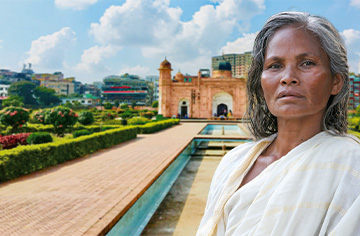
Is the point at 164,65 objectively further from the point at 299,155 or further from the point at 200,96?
the point at 299,155

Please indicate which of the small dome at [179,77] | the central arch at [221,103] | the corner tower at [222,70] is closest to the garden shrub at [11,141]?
the central arch at [221,103]

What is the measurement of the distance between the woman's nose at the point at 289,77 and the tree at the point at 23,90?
66.7 meters

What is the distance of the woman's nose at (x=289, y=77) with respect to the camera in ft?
3.01

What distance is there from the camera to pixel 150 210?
4.73m

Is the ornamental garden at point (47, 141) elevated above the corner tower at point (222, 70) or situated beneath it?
situated beneath

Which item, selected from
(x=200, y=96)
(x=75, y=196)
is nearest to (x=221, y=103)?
(x=200, y=96)

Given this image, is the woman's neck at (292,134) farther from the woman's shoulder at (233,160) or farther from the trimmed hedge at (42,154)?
the trimmed hedge at (42,154)

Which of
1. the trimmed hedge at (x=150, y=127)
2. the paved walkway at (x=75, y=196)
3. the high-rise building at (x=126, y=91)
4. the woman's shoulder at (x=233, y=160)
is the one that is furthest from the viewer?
the high-rise building at (x=126, y=91)

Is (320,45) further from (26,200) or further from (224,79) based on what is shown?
(224,79)

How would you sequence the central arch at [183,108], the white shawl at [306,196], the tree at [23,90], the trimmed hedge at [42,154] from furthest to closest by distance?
the tree at [23,90], the central arch at [183,108], the trimmed hedge at [42,154], the white shawl at [306,196]

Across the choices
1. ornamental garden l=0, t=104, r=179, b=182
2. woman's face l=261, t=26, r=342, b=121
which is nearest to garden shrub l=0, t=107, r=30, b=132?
ornamental garden l=0, t=104, r=179, b=182

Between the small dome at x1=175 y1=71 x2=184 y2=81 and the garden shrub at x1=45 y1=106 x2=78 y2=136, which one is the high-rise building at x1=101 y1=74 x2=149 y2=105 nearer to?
the small dome at x1=175 y1=71 x2=184 y2=81

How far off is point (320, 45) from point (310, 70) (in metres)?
0.10

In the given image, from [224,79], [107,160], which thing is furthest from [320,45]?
[224,79]
